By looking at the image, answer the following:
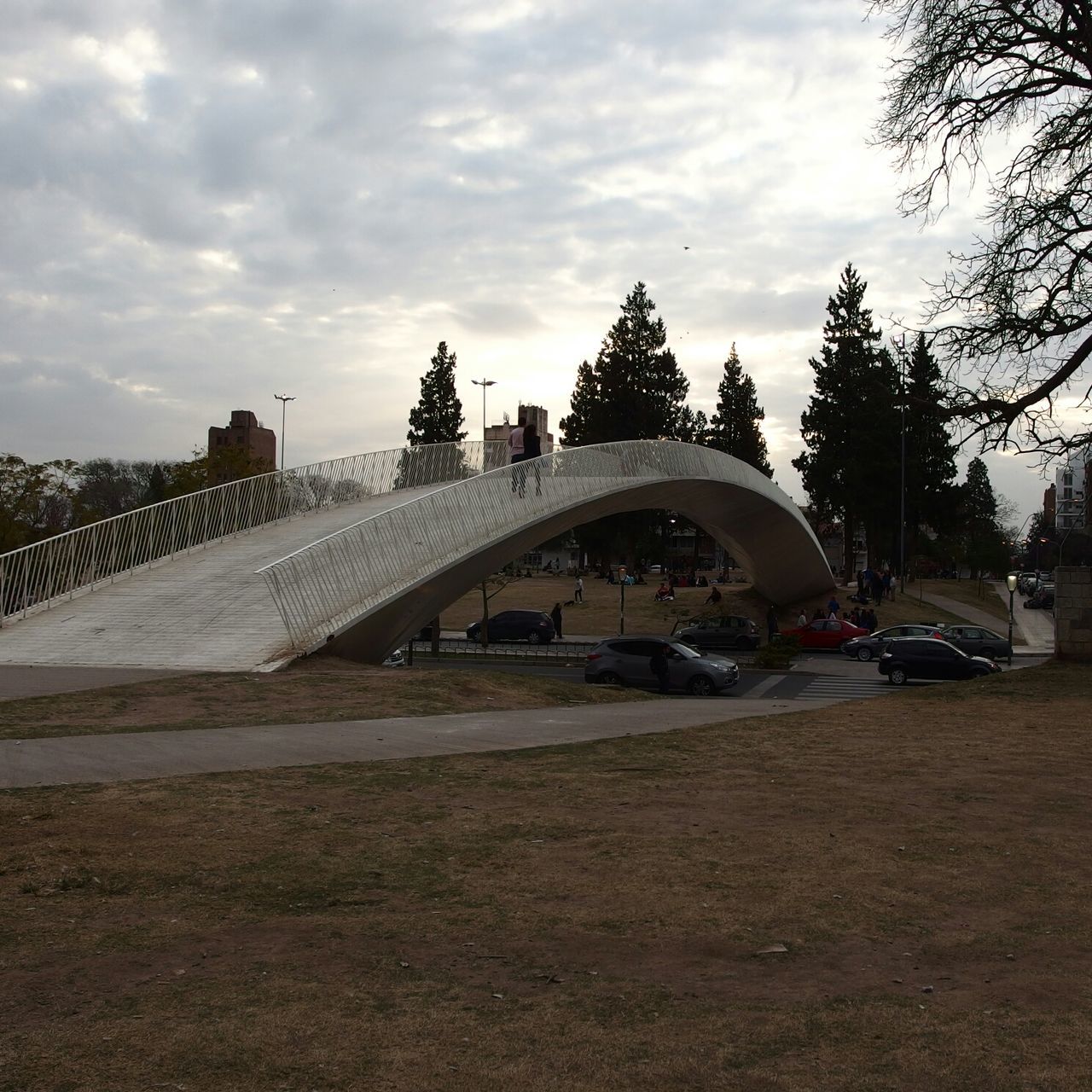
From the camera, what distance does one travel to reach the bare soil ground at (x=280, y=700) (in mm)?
10953

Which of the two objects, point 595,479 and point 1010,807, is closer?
point 1010,807

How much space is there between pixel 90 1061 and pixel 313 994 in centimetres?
81

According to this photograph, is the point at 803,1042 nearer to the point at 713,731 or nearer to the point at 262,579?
the point at 713,731

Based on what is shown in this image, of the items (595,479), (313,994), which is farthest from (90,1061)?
(595,479)

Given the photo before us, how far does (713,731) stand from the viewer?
12.0m

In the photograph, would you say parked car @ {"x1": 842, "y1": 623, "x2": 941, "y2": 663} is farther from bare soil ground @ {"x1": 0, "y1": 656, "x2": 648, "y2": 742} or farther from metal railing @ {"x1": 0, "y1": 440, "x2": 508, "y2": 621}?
bare soil ground @ {"x1": 0, "y1": 656, "x2": 648, "y2": 742}

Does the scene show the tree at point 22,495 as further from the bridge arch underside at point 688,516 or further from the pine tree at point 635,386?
the pine tree at point 635,386

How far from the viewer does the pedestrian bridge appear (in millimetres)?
16891

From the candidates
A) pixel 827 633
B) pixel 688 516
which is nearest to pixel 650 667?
pixel 688 516

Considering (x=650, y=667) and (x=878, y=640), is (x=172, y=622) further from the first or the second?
(x=878, y=640)

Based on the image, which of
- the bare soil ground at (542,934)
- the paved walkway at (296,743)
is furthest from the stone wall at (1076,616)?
the bare soil ground at (542,934)

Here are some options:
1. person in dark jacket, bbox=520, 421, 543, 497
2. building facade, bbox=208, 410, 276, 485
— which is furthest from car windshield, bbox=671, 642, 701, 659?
building facade, bbox=208, 410, 276, 485

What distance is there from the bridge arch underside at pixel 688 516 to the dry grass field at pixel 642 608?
4.78 feet

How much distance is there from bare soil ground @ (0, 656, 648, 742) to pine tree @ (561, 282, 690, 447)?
188ft
